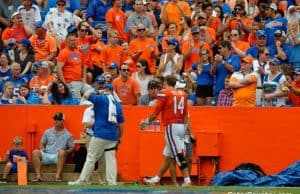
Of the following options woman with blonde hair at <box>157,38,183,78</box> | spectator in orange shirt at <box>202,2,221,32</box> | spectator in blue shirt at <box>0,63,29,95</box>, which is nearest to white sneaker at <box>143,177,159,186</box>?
woman with blonde hair at <box>157,38,183,78</box>

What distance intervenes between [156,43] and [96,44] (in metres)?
1.34

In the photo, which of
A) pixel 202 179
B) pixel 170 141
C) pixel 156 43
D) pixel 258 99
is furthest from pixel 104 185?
pixel 156 43

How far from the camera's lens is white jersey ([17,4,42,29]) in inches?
1010

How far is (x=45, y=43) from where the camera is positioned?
79.9 feet

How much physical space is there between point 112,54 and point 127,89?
160cm

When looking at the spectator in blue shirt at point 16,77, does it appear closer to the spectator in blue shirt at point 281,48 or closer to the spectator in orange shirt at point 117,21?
the spectator in orange shirt at point 117,21

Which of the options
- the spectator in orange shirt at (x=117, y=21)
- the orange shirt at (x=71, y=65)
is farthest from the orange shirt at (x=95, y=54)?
the spectator in orange shirt at (x=117, y=21)

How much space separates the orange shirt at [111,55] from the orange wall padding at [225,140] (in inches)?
81.7

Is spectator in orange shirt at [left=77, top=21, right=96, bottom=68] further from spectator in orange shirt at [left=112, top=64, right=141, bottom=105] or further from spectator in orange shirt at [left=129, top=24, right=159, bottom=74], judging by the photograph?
spectator in orange shirt at [left=112, top=64, right=141, bottom=105]

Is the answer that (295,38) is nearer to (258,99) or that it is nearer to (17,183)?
(258,99)

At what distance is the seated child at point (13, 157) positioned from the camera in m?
21.4

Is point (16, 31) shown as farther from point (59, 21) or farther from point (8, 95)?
point (8, 95)

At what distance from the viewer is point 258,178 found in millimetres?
20156

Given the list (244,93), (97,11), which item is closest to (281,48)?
(244,93)
